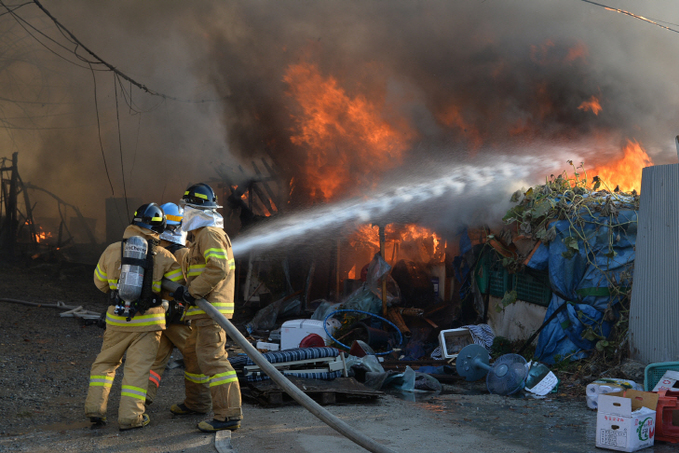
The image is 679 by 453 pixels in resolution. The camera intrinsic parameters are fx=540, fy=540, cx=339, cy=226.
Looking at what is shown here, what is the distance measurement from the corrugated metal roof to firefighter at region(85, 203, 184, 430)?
202 inches

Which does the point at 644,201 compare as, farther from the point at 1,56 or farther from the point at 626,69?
the point at 1,56

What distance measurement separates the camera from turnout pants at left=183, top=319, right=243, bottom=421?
4387 mm

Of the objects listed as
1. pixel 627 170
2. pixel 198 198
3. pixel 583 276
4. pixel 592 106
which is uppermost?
pixel 592 106

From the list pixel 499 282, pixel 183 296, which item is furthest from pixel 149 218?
pixel 499 282

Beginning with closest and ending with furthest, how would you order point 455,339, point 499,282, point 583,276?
point 583,276 → point 455,339 → point 499,282

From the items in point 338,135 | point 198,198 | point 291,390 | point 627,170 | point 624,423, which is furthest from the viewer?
point 338,135

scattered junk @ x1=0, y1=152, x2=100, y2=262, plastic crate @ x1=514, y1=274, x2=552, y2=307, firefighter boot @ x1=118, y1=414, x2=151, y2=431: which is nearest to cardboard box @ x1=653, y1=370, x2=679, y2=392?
plastic crate @ x1=514, y1=274, x2=552, y2=307

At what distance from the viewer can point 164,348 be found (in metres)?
5.11

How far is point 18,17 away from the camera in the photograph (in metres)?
14.3

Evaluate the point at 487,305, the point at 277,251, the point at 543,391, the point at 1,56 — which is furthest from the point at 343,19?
the point at 543,391

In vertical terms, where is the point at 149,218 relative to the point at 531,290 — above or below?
above

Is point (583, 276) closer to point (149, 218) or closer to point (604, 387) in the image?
point (604, 387)

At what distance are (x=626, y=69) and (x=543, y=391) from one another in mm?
8646

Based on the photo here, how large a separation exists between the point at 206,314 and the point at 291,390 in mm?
1192
